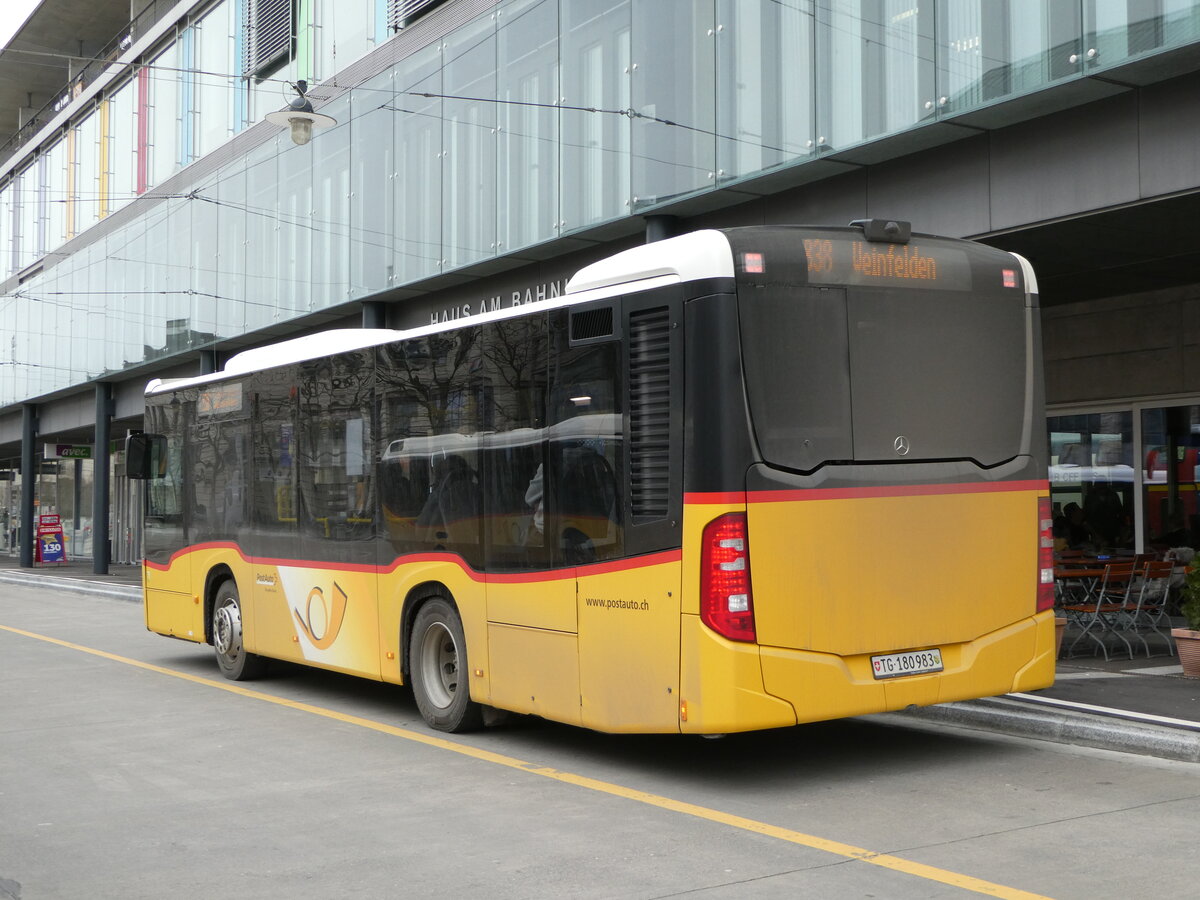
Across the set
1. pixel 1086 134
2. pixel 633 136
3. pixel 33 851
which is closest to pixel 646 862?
pixel 33 851

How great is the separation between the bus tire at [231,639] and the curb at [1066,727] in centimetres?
635

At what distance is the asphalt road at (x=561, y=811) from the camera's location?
5637mm

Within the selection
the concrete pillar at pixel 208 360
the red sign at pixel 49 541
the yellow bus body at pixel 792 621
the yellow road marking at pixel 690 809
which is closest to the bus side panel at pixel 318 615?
the yellow road marking at pixel 690 809

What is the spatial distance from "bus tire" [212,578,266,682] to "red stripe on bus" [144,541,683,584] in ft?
1.54

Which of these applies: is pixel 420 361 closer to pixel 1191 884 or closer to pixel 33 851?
pixel 33 851

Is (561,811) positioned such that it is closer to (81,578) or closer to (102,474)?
(81,578)

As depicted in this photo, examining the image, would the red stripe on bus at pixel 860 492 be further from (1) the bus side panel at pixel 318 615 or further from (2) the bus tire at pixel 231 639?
(2) the bus tire at pixel 231 639

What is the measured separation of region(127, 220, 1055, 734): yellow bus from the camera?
23.4 feet

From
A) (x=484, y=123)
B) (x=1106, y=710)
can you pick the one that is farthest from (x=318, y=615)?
(x=484, y=123)

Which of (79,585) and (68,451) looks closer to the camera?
(79,585)

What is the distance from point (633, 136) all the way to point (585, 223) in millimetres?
1417

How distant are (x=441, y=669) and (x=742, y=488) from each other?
3.50m

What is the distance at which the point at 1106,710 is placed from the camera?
8.92m

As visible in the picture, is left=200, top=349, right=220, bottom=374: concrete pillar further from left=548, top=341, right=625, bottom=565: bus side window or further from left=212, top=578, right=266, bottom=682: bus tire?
left=548, top=341, right=625, bottom=565: bus side window
